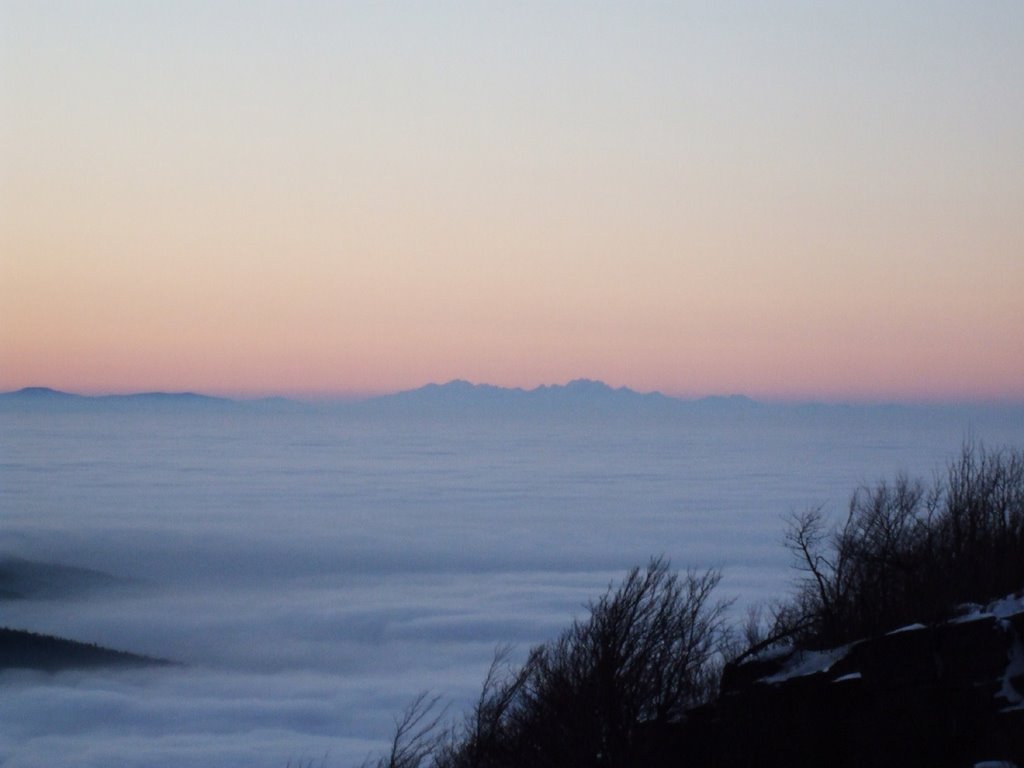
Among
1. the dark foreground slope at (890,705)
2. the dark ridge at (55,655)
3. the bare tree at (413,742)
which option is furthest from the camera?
the dark ridge at (55,655)

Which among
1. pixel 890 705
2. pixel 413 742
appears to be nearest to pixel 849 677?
pixel 890 705

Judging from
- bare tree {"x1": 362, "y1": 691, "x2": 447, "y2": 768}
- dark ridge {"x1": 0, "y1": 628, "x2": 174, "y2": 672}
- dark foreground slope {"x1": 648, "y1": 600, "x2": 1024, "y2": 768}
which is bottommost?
dark ridge {"x1": 0, "y1": 628, "x2": 174, "y2": 672}

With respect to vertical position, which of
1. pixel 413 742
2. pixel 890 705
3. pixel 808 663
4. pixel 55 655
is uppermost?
pixel 808 663

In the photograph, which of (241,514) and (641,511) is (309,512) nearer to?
(241,514)

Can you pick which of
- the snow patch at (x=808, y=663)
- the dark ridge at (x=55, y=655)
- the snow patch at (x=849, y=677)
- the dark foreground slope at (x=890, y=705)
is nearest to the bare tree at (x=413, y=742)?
the dark foreground slope at (x=890, y=705)

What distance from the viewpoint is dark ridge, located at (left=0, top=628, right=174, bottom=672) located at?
62562 millimetres

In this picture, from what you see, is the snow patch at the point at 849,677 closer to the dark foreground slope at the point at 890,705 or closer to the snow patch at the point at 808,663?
the dark foreground slope at the point at 890,705

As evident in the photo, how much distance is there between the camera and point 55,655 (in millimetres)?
63844

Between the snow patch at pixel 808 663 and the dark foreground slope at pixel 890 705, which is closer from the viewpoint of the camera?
the dark foreground slope at pixel 890 705

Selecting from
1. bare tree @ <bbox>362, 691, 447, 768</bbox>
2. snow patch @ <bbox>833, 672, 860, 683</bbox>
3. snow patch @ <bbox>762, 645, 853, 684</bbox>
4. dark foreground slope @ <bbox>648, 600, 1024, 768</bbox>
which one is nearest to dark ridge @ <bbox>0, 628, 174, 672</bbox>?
bare tree @ <bbox>362, 691, 447, 768</bbox>

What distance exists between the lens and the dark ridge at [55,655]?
62562 millimetres

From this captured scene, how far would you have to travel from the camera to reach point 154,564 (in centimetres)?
10775

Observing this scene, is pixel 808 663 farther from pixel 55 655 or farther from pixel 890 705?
pixel 55 655

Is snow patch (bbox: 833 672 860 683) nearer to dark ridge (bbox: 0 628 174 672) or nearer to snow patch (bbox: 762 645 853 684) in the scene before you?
snow patch (bbox: 762 645 853 684)
